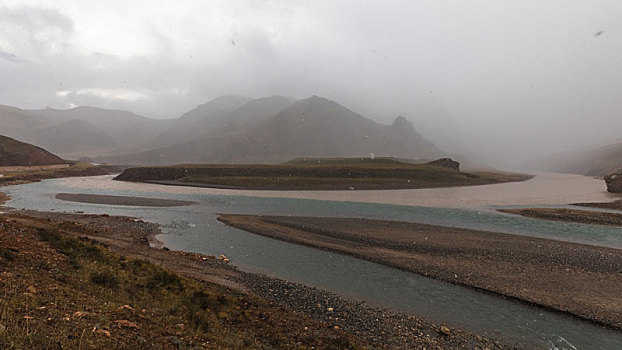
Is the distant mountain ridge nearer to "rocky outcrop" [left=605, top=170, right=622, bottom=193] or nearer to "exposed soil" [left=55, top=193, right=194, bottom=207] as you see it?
"exposed soil" [left=55, top=193, right=194, bottom=207]

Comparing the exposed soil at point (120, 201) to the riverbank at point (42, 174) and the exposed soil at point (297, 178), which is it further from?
the riverbank at point (42, 174)

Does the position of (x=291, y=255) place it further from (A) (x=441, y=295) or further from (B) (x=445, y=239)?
(B) (x=445, y=239)

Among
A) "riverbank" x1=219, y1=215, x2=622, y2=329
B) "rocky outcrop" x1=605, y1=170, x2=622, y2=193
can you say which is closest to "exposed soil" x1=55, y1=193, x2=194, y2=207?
"riverbank" x1=219, y1=215, x2=622, y2=329

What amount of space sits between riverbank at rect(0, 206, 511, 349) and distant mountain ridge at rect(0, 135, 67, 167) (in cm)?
16378

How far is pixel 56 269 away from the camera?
14250mm

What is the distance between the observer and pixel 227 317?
14445mm

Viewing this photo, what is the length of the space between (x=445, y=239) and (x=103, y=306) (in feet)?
122

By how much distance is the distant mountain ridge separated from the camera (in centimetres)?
13046

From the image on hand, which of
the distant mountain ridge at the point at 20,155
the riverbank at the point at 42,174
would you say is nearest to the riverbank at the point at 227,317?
the riverbank at the point at 42,174

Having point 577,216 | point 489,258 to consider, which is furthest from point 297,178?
point 489,258

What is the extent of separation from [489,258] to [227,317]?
28.2 meters

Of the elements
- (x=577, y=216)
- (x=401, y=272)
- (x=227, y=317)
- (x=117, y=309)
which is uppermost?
(x=117, y=309)

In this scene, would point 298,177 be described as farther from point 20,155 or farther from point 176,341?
point 20,155

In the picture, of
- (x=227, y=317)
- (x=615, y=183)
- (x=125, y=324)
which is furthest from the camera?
(x=615, y=183)
